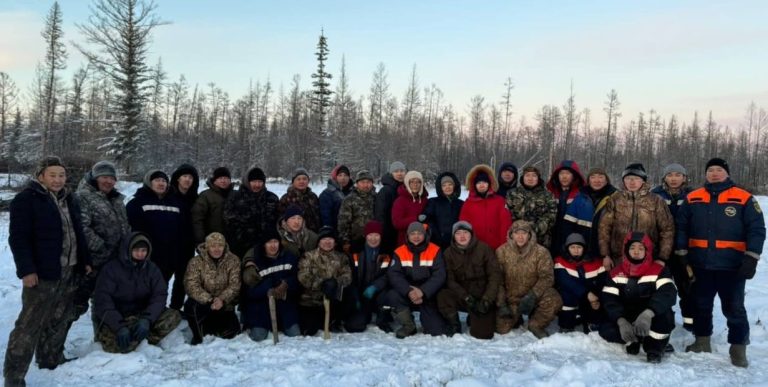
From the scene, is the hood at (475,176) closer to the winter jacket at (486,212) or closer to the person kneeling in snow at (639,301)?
the winter jacket at (486,212)

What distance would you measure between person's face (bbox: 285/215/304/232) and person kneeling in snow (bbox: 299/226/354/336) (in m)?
0.30

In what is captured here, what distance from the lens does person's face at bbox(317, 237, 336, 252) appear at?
588 cm

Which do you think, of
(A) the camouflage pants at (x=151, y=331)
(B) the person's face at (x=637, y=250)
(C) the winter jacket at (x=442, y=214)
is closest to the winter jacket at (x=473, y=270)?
(C) the winter jacket at (x=442, y=214)

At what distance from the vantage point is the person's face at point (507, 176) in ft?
22.1

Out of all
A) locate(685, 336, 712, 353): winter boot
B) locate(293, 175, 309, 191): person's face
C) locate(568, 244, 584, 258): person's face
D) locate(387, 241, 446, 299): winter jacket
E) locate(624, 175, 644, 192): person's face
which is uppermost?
locate(624, 175, 644, 192): person's face

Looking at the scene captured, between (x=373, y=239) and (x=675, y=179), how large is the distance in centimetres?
383

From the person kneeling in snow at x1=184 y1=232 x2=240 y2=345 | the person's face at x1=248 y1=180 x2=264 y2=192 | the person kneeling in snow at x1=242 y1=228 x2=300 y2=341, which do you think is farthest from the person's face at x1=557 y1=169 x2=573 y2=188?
the person kneeling in snow at x1=184 y1=232 x2=240 y2=345

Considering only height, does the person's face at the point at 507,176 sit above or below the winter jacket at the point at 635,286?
above

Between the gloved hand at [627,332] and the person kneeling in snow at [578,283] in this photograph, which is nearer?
A: the gloved hand at [627,332]

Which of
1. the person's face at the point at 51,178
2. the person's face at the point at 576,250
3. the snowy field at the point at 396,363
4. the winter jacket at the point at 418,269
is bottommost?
the snowy field at the point at 396,363

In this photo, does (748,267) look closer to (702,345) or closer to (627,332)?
(702,345)

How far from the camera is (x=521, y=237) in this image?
18.7 feet

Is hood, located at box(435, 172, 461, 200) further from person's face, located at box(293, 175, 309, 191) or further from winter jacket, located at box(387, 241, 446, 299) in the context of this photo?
person's face, located at box(293, 175, 309, 191)

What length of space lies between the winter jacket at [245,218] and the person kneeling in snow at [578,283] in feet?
12.2
